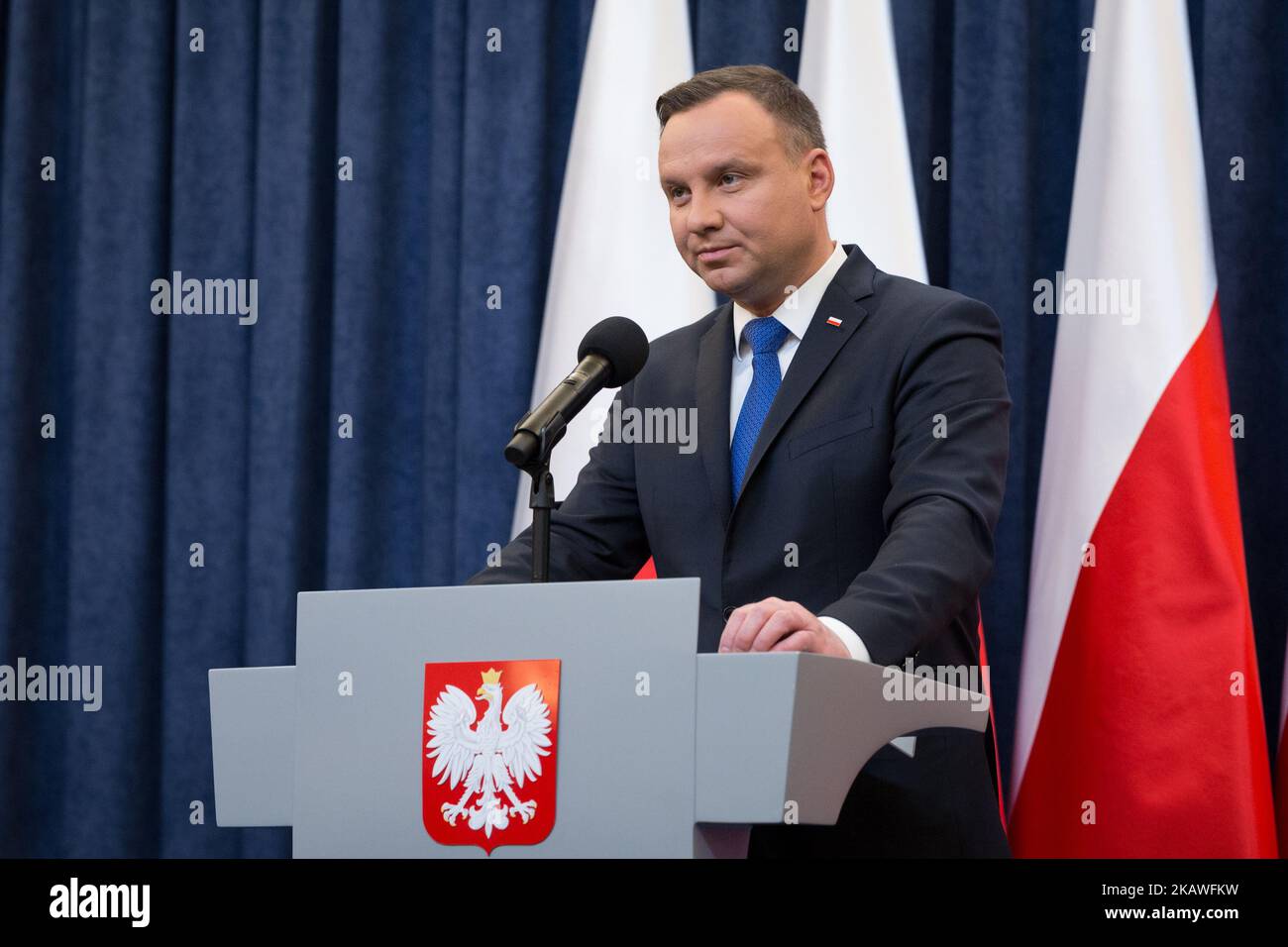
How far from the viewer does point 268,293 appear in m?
3.71

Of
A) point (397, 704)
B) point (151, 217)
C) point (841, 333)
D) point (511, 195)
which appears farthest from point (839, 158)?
point (397, 704)

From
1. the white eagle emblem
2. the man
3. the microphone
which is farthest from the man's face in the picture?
the white eagle emblem

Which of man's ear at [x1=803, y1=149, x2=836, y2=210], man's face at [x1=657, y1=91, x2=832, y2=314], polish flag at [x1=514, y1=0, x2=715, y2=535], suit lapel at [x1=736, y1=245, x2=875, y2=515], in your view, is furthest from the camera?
polish flag at [x1=514, y1=0, x2=715, y2=535]

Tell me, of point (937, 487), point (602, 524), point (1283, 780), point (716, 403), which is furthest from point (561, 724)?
point (1283, 780)

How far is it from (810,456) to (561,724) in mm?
792

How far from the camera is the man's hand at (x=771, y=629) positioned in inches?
62.7

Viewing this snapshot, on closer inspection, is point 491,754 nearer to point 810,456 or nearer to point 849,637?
point 849,637

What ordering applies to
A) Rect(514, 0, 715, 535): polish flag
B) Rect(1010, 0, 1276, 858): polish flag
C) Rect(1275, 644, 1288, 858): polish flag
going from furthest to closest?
Rect(514, 0, 715, 535): polish flag
Rect(1275, 644, 1288, 858): polish flag
Rect(1010, 0, 1276, 858): polish flag

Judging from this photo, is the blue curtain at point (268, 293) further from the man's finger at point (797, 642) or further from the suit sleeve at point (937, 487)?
the man's finger at point (797, 642)

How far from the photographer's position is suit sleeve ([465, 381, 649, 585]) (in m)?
2.53

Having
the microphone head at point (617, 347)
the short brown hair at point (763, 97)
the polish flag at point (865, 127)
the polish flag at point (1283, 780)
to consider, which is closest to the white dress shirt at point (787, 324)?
the short brown hair at point (763, 97)

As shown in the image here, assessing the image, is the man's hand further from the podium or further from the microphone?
the microphone

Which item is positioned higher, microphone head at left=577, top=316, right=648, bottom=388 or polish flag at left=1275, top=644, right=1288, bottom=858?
microphone head at left=577, top=316, right=648, bottom=388

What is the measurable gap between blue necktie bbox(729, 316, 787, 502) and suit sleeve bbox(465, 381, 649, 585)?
0.24m
